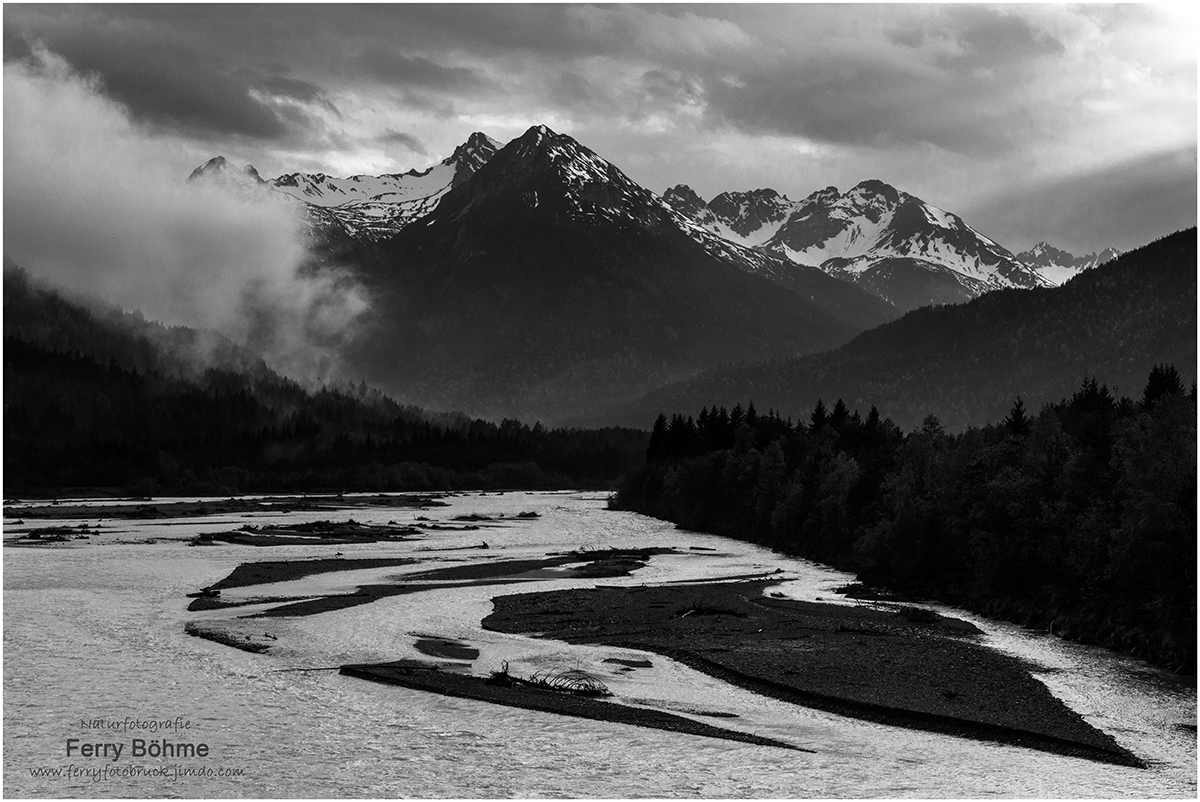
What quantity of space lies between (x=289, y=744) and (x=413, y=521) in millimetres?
124825

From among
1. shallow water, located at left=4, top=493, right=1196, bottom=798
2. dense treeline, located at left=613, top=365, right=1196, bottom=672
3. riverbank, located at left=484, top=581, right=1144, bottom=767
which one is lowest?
shallow water, located at left=4, top=493, right=1196, bottom=798

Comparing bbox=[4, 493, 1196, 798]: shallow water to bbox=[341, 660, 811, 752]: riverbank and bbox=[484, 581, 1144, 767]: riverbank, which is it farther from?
bbox=[484, 581, 1144, 767]: riverbank

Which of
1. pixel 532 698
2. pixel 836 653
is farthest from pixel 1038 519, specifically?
pixel 532 698

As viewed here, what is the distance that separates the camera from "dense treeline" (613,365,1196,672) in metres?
58.7

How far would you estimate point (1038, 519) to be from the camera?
72312mm

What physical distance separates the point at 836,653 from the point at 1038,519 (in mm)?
20181

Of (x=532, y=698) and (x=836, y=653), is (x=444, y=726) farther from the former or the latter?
(x=836, y=653)

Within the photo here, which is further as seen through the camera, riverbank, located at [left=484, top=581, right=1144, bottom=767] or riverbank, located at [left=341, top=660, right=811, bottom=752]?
riverbank, located at [left=484, top=581, right=1144, bottom=767]

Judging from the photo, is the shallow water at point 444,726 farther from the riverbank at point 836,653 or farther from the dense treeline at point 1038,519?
the dense treeline at point 1038,519

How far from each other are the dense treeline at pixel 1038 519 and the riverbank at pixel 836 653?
6513 mm

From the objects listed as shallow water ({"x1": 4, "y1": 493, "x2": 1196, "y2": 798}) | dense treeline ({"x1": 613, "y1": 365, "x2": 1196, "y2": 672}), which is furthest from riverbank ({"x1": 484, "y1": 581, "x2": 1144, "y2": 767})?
dense treeline ({"x1": 613, "y1": 365, "x2": 1196, "y2": 672})

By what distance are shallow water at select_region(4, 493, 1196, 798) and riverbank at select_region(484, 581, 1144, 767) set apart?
4.86 ft

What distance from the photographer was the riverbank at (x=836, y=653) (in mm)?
46538

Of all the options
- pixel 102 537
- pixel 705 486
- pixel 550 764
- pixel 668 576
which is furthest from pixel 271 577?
pixel 705 486
